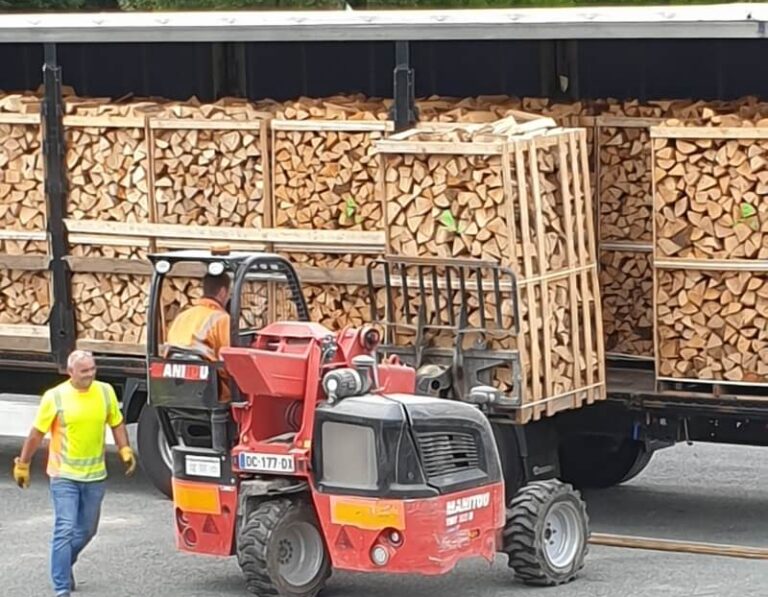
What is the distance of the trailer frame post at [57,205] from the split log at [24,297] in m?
0.22

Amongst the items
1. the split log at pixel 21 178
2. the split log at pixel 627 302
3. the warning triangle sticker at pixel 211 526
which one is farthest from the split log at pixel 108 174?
the warning triangle sticker at pixel 211 526

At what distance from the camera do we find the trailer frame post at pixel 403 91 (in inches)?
539

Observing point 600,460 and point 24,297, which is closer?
point 600,460

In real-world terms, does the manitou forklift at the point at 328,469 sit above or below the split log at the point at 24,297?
below

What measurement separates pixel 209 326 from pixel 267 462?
93cm

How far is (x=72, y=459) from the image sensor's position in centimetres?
1144

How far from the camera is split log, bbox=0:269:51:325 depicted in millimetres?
15383

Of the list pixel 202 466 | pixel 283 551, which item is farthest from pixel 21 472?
pixel 283 551

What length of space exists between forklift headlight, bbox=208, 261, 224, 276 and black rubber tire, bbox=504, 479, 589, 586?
220cm

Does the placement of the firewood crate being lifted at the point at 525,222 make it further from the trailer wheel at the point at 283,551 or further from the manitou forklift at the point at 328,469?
the trailer wheel at the point at 283,551

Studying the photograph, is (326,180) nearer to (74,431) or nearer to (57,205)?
(57,205)

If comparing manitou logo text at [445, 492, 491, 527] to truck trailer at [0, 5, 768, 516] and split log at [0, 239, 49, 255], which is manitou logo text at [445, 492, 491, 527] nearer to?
truck trailer at [0, 5, 768, 516]

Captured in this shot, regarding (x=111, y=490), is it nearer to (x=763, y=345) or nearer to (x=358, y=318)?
(x=358, y=318)

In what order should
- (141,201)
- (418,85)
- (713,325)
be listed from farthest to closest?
1. (418,85)
2. (141,201)
3. (713,325)
